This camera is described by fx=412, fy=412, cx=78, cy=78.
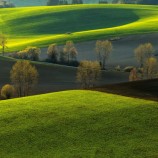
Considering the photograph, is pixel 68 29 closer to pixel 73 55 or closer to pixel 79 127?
pixel 73 55

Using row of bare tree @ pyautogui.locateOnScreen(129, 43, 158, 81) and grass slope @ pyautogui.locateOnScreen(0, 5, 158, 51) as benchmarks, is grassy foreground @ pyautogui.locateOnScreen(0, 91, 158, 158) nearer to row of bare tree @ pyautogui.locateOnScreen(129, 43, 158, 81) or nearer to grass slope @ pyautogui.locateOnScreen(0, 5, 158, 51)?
row of bare tree @ pyautogui.locateOnScreen(129, 43, 158, 81)

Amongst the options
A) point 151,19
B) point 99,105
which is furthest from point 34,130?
point 151,19

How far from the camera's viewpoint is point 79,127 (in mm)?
33375

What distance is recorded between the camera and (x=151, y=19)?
196 metres

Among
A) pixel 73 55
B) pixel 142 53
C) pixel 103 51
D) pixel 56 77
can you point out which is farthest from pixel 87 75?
pixel 103 51

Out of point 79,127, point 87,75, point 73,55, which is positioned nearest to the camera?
point 79,127

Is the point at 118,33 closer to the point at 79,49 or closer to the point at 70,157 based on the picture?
the point at 79,49

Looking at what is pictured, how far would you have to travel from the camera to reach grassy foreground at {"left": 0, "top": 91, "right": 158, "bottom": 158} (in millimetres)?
29156

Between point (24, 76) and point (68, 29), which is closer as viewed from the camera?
point (24, 76)

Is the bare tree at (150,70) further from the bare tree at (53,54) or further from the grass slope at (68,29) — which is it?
the grass slope at (68,29)

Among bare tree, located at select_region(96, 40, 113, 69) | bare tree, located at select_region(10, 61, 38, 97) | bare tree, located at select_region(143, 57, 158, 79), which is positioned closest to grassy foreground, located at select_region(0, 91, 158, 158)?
bare tree, located at select_region(10, 61, 38, 97)

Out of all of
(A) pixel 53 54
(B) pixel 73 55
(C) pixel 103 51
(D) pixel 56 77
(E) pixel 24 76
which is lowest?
(D) pixel 56 77

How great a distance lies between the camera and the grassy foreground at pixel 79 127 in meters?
29.2

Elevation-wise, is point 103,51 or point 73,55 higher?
point 103,51
